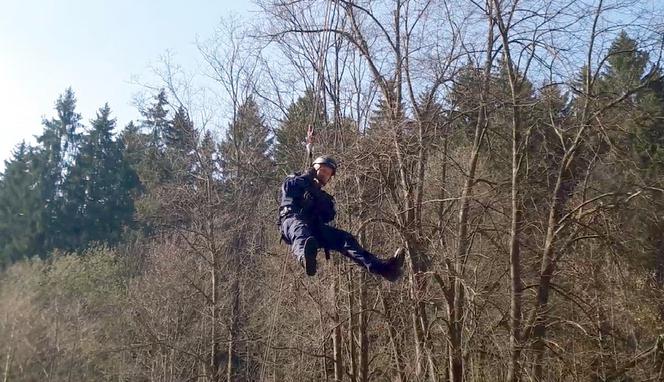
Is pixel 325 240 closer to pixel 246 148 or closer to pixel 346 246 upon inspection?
pixel 346 246

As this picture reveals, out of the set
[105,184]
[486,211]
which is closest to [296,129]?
[486,211]

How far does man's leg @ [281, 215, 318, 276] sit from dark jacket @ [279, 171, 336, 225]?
4.6 inches

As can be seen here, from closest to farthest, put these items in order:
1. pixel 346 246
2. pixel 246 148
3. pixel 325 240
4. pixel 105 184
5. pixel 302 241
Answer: pixel 302 241 < pixel 346 246 < pixel 325 240 < pixel 246 148 < pixel 105 184

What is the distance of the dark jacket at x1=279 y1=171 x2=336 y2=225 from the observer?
22.2ft

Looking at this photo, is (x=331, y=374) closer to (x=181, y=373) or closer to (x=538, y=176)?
(x=538, y=176)

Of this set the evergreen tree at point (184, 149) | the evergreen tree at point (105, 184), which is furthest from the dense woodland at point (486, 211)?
the evergreen tree at point (105, 184)

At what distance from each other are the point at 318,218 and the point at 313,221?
0.07 m

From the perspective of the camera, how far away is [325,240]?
7.02 meters

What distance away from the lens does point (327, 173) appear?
22.5 feet

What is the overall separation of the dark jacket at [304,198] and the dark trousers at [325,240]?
0.29ft

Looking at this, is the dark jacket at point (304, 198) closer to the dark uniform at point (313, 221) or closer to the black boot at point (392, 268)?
the dark uniform at point (313, 221)

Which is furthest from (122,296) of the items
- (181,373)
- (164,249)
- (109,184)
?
(109,184)

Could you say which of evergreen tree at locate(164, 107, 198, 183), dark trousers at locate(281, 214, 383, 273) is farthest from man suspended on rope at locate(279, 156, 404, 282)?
evergreen tree at locate(164, 107, 198, 183)

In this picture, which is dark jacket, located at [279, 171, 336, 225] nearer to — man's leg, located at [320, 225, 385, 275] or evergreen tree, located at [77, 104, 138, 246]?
man's leg, located at [320, 225, 385, 275]
